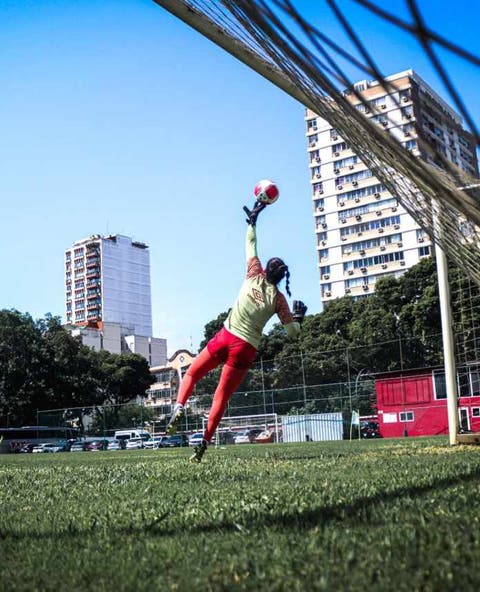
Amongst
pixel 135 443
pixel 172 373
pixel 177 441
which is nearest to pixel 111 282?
pixel 172 373

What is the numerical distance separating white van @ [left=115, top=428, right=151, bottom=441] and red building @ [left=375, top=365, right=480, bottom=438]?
14.6 meters

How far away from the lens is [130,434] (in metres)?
44.0

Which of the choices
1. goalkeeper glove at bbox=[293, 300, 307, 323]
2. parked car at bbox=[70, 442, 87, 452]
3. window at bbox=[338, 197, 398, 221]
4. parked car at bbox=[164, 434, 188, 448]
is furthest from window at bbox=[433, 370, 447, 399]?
window at bbox=[338, 197, 398, 221]

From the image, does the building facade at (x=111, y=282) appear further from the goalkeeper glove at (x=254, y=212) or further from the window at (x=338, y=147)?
the goalkeeper glove at (x=254, y=212)

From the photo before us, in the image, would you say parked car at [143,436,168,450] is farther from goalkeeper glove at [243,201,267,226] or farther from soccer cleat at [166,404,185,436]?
goalkeeper glove at [243,201,267,226]

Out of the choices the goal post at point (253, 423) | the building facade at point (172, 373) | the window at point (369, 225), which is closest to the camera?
the goal post at point (253, 423)

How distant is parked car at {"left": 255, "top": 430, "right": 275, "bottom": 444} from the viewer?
3781 cm

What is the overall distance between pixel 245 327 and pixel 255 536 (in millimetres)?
5013

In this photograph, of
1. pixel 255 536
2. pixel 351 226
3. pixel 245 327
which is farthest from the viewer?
pixel 351 226

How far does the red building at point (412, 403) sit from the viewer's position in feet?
128

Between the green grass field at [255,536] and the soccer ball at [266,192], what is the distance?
398cm

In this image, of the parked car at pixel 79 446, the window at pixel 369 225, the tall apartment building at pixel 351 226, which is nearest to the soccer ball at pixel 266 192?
the parked car at pixel 79 446

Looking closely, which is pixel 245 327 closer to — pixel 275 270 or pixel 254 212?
pixel 275 270

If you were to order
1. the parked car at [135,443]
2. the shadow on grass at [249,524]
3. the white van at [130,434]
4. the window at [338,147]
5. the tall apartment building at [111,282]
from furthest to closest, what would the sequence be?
the tall apartment building at [111,282] → the window at [338,147] → the parked car at [135,443] → the white van at [130,434] → the shadow on grass at [249,524]
